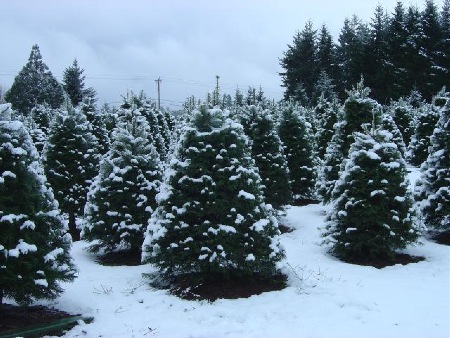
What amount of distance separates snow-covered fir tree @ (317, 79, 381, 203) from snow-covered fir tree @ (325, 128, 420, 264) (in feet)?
11.3

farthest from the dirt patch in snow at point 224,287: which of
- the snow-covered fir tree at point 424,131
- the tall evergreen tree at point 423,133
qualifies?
the tall evergreen tree at point 423,133

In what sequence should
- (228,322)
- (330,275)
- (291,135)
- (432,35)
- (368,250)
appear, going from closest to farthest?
1. (228,322)
2. (330,275)
3. (368,250)
4. (291,135)
5. (432,35)

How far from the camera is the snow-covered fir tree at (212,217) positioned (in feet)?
26.9

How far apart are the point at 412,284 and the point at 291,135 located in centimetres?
1134

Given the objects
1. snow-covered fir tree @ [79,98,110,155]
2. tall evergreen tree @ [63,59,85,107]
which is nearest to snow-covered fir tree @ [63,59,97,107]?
tall evergreen tree @ [63,59,85,107]


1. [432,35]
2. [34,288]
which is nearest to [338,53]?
[432,35]

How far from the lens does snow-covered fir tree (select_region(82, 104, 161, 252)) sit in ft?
36.7

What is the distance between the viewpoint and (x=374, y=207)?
10.2 metres

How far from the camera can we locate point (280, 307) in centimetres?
750

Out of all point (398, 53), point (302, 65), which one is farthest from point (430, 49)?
point (302, 65)

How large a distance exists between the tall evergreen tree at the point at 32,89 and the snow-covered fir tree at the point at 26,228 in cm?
4222

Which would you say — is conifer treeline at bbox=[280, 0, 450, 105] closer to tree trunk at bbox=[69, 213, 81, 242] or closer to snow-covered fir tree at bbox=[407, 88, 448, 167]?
Answer: snow-covered fir tree at bbox=[407, 88, 448, 167]

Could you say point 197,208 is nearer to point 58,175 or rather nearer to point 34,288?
point 34,288

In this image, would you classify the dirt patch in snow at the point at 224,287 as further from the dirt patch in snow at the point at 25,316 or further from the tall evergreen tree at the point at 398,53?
the tall evergreen tree at the point at 398,53
